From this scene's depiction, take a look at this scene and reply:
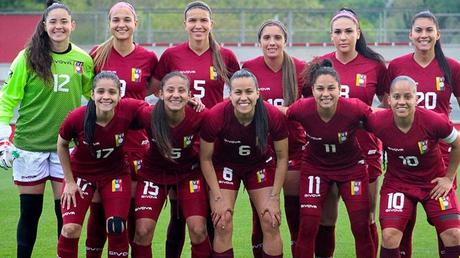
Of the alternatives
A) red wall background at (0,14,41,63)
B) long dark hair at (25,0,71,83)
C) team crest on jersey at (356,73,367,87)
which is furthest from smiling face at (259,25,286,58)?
red wall background at (0,14,41,63)

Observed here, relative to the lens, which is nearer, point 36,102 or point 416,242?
point 36,102

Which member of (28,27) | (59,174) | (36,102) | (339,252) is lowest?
(339,252)

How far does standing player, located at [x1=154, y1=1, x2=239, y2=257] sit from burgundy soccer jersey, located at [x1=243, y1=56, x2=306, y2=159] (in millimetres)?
268

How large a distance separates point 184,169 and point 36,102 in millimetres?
1273

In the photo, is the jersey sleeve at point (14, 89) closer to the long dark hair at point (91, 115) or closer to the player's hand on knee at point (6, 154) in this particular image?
the player's hand on knee at point (6, 154)

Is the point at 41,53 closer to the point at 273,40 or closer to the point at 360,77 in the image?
the point at 273,40

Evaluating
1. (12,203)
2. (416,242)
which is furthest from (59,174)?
(12,203)

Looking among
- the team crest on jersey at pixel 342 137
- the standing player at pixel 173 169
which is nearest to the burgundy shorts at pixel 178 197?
the standing player at pixel 173 169

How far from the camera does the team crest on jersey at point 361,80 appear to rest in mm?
7215

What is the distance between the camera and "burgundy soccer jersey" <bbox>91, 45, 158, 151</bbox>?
721cm

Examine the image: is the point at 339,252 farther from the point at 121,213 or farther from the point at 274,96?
the point at 121,213

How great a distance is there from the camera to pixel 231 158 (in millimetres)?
6969

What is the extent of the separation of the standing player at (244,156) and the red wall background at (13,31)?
69.9 ft

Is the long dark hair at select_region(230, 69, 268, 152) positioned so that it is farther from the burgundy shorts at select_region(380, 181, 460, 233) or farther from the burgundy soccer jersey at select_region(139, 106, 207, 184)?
the burgundy shorts at select_region(380, 181, 460, 233)
